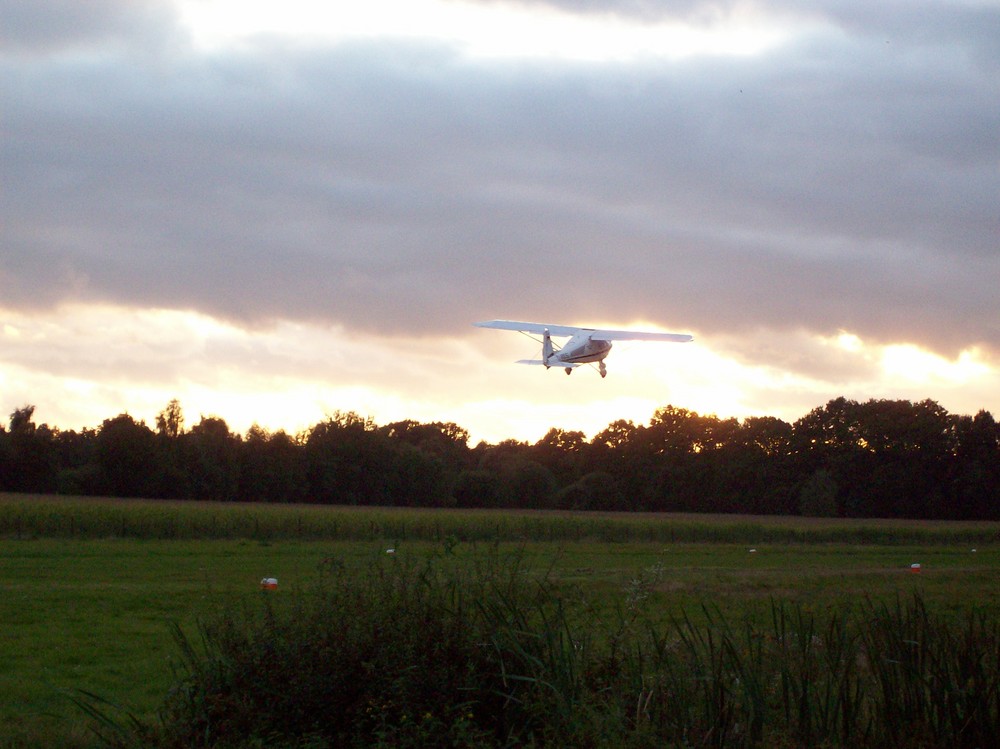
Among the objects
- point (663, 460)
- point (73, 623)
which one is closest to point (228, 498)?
point (663, 460)

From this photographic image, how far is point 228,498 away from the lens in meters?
75.4

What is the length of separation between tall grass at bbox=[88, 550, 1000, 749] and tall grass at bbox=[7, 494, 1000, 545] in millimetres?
26065

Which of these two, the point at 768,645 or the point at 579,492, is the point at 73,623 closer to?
the point at 768,645

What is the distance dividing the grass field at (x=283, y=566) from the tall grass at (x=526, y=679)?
0.48 meters

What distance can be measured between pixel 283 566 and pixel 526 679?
23.9 meters

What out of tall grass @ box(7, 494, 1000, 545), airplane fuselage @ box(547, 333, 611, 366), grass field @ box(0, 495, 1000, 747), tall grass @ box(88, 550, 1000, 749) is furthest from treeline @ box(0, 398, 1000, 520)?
tall grass @ box(88, 550, 1000, 749)

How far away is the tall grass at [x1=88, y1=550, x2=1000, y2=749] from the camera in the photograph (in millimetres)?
8320

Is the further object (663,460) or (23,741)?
(663,460)

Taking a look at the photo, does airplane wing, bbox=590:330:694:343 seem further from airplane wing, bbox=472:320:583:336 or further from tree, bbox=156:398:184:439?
tree, bbox=156:398:184:439

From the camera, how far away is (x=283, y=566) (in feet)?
103

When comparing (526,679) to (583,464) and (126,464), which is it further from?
(583,464)

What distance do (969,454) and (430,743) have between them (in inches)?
3776

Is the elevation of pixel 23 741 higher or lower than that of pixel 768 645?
Answer: lower

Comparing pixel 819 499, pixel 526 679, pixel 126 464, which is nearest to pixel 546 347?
pixel 526 679
